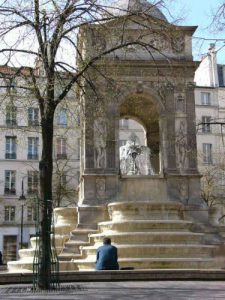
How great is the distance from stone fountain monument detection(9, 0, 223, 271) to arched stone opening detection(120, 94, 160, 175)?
0.08 metres

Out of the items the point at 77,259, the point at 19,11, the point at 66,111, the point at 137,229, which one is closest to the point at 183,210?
the point at 137,229

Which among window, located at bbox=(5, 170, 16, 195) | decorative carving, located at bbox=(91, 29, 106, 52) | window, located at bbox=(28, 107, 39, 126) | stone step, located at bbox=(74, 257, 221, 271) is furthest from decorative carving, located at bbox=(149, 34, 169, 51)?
window, located at bbox=(5, 170, 16, 195)

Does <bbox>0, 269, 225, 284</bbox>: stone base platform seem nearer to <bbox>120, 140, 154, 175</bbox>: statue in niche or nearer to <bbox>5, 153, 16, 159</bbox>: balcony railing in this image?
<bbox>120, 140, 154, 175</bbox>: statue in niche

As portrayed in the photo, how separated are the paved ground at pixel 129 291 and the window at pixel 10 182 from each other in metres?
41.7

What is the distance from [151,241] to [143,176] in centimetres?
470

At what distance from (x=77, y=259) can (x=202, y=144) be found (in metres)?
41.5

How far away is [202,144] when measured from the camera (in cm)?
5762

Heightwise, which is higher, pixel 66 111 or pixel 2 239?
pixel 66 111

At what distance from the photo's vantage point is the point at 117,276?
13.4 m

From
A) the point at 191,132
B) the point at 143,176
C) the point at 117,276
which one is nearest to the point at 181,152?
the point at 191,132

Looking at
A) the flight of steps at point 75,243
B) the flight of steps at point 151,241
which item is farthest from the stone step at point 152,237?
the flight of steps at point 75,243

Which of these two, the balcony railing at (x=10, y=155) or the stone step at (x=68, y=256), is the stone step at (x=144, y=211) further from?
the balcony railing at (x=10, y=155)

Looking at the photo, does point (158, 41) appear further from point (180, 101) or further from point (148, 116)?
point (148, 116)

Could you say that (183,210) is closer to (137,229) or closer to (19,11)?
(137,229)
